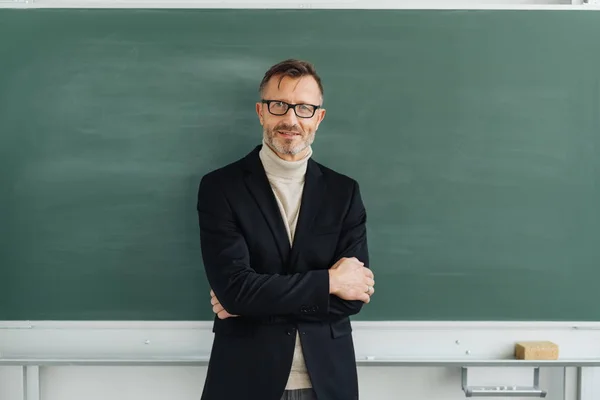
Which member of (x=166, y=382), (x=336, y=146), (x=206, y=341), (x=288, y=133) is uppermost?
(x=336, y=146)

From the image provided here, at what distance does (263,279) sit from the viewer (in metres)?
1.70

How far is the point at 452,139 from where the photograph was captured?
2.24 meters

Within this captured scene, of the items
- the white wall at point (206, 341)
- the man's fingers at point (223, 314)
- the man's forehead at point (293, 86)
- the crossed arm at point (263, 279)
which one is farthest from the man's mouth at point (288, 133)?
the white wall at point (206, 341)

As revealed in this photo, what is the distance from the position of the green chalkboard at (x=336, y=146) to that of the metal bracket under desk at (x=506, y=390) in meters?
0.26

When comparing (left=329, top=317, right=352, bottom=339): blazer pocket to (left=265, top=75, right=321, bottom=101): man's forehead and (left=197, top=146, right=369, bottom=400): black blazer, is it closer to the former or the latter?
(left=197, top=146, right=369, bottom=400): black blazer

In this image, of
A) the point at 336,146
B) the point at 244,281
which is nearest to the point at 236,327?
the point at 244,281

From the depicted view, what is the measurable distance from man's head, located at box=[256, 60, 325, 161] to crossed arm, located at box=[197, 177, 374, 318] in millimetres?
261

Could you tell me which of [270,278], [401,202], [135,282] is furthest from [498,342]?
[135,282]

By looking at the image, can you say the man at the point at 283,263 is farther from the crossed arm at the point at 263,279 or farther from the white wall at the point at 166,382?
the white wall at the point at 166,382

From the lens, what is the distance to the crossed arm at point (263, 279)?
5.49 ft

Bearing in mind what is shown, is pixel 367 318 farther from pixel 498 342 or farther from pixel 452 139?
pixel 452 139

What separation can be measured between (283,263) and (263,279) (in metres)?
0.12

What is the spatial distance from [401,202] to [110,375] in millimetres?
1405

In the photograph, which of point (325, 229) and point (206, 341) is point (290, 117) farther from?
point (206, 341)
